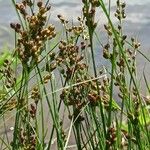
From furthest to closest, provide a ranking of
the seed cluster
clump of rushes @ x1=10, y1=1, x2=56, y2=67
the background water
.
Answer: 1. the background water
2. the seed cluster
3. clump of rushes @ x1=10, y1=1, x2=56, y2=67

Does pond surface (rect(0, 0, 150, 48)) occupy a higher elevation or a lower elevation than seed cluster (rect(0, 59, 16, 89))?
higher

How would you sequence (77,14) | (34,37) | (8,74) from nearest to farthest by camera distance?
1. (34,37)
2. (8,74)
3. (77,14)

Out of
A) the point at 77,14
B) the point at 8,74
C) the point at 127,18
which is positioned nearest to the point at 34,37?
the point at 8,74

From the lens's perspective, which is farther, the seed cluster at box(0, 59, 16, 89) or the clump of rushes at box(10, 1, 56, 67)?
the seed cluster at box(0, 59, 16, 89)

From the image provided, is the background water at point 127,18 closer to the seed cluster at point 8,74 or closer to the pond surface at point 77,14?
the pond surface at point 77,14

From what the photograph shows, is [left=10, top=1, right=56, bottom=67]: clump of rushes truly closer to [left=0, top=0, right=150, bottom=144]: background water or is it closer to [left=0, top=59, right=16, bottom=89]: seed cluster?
[left=0, top=59, right=16, bottom=89]: seed cluster

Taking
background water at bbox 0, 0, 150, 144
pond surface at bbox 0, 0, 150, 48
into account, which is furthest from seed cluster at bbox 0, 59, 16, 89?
pond surface at bbox 0, 0, 150, 48

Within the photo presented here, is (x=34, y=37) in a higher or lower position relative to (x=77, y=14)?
lower

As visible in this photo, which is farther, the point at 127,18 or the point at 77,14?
the point at 127,18

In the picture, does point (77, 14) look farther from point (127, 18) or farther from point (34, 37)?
point (34, 37)
